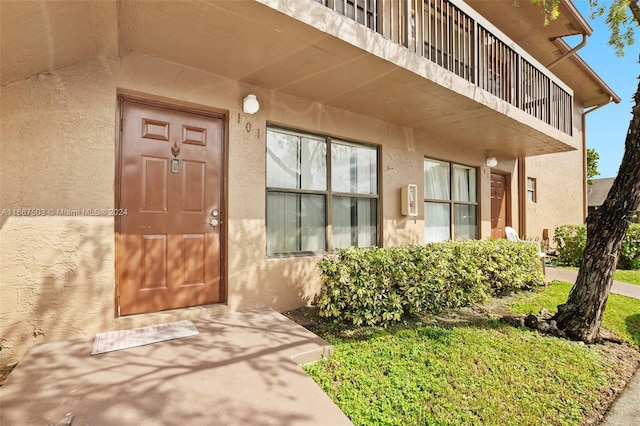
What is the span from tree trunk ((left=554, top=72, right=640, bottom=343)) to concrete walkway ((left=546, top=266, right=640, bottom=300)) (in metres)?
2.99

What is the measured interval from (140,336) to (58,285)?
903 mm

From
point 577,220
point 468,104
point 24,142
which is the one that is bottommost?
point 577,220

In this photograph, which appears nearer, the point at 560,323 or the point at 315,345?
the point at 315,345

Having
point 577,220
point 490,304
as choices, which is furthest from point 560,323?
point 577,220

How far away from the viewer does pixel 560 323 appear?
3.57 m

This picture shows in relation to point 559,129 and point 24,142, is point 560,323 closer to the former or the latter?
point 559,129

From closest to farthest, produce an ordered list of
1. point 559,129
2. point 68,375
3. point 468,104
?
point 68,375, point 468,104, point 559,129

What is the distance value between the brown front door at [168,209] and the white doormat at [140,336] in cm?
28

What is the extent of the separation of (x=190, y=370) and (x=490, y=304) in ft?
14.9

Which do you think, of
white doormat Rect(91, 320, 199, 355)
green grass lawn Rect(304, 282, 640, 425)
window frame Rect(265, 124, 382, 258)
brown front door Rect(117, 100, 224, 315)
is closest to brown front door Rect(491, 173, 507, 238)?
window frame Rect(265, 124, 382, 258)

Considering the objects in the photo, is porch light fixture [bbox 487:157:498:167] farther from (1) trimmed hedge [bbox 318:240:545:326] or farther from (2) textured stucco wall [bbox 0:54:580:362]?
(2) textured stucco wall [bbox 0:54:580:362]

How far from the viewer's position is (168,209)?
3465 mm

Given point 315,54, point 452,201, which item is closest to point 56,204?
point 315,54

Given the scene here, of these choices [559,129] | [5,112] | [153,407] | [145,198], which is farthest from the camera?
[559,129]
